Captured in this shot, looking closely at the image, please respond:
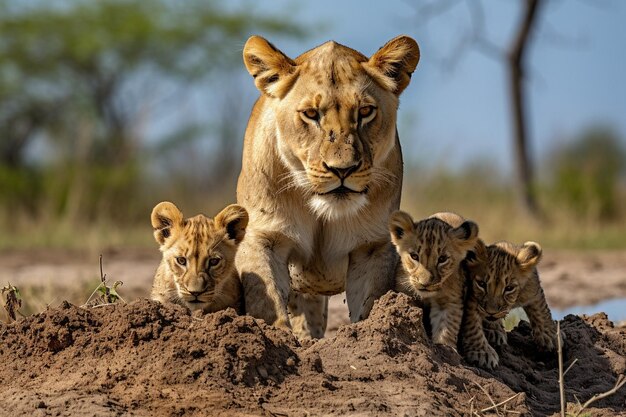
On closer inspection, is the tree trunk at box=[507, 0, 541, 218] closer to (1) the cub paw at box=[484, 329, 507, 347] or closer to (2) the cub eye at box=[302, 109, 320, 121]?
(1) the cub paw at box=[484, 329, 507, 347]

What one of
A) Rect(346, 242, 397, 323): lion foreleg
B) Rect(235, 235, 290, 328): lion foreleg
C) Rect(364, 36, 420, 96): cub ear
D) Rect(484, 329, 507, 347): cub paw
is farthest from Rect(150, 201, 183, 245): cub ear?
Rect(484, 329, 507, 347): cub paw

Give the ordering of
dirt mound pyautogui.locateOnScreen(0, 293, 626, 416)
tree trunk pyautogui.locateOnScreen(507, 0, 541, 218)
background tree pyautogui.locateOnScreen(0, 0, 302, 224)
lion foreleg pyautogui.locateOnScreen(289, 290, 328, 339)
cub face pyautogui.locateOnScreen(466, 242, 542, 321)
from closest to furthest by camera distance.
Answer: dirt mound pyautogui.locateOnScreen(0, 293, 626, 416) < cub face pyautogui.locateOnScreen(466, 242, 542, 321) < lion foreleg pyautogui.locateOnScreen(289, 290, 328, 339) < tree trunk pyautogui.locateOnScreen(507, 0, 541, 218) < background tree pyautogui.locateOnScreen(0, 0, 302, 224)

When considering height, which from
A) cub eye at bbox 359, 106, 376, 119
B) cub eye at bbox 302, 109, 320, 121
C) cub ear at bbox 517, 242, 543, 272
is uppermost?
cub eye at bbox 359, 106, 376, 119

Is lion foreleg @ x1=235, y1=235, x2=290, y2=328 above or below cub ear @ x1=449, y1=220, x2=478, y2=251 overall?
below

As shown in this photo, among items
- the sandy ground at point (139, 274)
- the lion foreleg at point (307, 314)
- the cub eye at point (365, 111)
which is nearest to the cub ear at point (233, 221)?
the cub eye at point (365, 111)

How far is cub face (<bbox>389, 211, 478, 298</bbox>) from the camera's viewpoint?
5316 mm

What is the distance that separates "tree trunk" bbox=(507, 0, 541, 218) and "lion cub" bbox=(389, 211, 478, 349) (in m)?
16.0

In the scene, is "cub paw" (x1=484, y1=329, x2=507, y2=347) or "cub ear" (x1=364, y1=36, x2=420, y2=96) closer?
"cub ear" (x1=364, y1=36, x2=420, y2=96)

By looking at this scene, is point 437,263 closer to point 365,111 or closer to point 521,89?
point 365,111

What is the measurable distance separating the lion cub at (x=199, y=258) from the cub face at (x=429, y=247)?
0.89 metres

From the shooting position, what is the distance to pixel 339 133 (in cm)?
526

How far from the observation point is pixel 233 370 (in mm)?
4539

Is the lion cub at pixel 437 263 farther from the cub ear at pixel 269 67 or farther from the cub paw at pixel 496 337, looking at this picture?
the cub ear at pixel 269 67

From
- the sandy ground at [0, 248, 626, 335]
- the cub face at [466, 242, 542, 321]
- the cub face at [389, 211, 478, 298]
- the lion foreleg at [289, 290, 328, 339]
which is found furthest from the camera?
the sandy ground at [0, 248, 626, 335]
